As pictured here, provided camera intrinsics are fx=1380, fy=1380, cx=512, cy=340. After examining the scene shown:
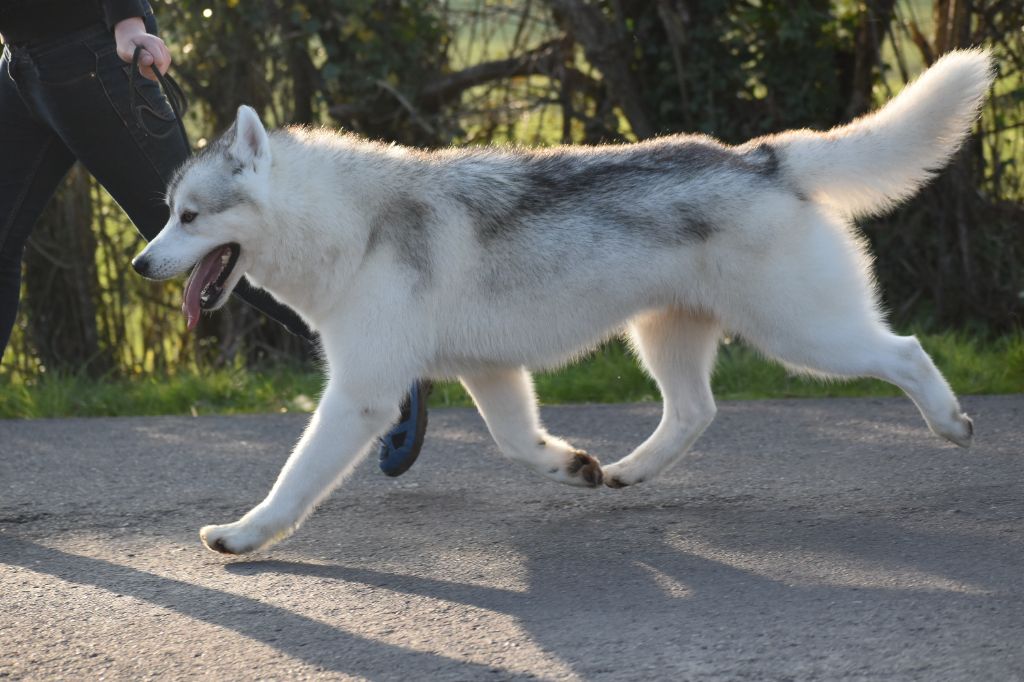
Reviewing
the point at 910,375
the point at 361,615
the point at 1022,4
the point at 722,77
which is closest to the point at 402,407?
the point at 361,615

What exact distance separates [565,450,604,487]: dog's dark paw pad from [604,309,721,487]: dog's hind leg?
0.11m

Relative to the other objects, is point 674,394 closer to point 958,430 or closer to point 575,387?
point 958,430

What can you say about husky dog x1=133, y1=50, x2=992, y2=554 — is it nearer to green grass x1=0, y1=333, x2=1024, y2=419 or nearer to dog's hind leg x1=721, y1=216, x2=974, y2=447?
dog's hind leg x1=721, y1=216, x2=974, y2=447

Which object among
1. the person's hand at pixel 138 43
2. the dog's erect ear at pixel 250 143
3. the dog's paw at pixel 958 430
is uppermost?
the person's hand at pixel 138 43

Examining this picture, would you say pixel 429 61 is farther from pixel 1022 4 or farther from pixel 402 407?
pixel 402 407

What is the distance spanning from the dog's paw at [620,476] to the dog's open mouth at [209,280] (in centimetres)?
147

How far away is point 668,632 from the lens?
3.36 meters

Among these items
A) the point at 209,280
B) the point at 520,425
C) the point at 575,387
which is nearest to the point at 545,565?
the point at 520,425

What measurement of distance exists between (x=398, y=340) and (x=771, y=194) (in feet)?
4.05

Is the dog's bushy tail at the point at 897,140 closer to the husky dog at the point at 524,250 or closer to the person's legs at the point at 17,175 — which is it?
the husky dog at the point at 524,250

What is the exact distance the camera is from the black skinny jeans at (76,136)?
4590mm

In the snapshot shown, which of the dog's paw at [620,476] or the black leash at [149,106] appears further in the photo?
the dog's paw at [620,476]

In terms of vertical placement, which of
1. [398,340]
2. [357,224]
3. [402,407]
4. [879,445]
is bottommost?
[879,445]

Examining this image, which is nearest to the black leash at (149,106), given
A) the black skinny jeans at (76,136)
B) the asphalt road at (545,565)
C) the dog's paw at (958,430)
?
the black skinny jeans at (76,136)
